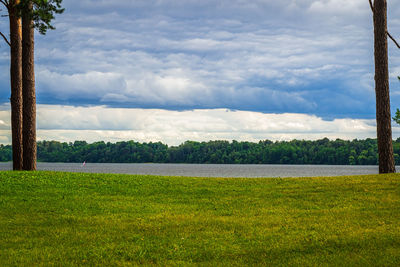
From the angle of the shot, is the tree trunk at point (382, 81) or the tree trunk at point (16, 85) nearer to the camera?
the tree trunk at point (382, 81)

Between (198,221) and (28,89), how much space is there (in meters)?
14.1

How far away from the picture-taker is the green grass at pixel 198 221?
9688mm

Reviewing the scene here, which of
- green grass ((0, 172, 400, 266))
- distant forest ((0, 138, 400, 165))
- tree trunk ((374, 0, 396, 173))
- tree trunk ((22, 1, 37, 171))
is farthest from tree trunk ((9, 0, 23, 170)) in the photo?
distant forest ((0, 138, 400, 165))

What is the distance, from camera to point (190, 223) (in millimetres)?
12625

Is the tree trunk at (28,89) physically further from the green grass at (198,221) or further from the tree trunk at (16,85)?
the green grass at (198,221)

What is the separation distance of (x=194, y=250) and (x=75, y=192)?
9.05 metres

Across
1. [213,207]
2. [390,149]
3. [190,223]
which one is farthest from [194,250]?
[390,149]

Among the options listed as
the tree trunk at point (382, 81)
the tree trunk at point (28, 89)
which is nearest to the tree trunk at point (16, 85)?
the tree trunk at point (28, 89)

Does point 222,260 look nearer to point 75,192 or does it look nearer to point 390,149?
point 75,192

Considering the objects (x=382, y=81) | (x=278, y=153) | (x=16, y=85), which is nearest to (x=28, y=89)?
(x=16, y=85)

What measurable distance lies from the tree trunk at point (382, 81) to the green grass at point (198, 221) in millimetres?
2421

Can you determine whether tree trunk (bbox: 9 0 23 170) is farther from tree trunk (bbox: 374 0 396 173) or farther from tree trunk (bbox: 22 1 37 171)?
tree trunk (bbox: 374 0 396 173)

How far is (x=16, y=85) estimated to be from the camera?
2350 centimetres

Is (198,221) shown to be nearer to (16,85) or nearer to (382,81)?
(382,81)
